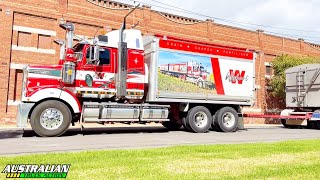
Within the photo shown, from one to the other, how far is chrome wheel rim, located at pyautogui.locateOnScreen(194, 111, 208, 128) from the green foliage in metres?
16.7

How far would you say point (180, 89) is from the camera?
13.2 meters

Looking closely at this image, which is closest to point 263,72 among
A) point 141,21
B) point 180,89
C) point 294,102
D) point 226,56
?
point 294,102

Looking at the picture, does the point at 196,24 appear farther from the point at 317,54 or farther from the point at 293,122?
the point at 317,54

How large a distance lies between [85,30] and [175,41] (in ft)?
36.3

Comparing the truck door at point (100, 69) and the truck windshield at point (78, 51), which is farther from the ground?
the truck windshield at point (78, 51)

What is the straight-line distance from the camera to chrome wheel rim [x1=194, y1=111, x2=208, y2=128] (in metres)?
13.8

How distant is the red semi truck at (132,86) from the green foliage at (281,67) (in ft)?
47.6

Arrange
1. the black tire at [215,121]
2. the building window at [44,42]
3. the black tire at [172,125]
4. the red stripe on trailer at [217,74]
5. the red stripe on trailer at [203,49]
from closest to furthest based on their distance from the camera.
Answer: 1. the red stripe on trailer at [203,49]
2. the red stripe on trailer at [217,74]
3. the black tire at [215,121]
4. the black tire at [172,125]
5. the building window at [44,42]

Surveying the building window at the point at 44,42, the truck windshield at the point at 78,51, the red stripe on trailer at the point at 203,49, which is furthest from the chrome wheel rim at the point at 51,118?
the building window at the point at 44,42

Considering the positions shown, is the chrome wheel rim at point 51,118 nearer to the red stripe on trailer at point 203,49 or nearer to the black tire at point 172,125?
the red stripe on trailer at point 203,49

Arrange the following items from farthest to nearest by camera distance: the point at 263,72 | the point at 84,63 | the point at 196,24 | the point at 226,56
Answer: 1. the point at 263,72
2. the point at 196,24
3. the point at 226,56
4. the point at 84,63

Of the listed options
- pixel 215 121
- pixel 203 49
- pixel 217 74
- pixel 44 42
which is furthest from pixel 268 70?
pixel 44 42

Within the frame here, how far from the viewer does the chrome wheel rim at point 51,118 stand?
35.2 ft

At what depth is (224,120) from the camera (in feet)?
47.3
